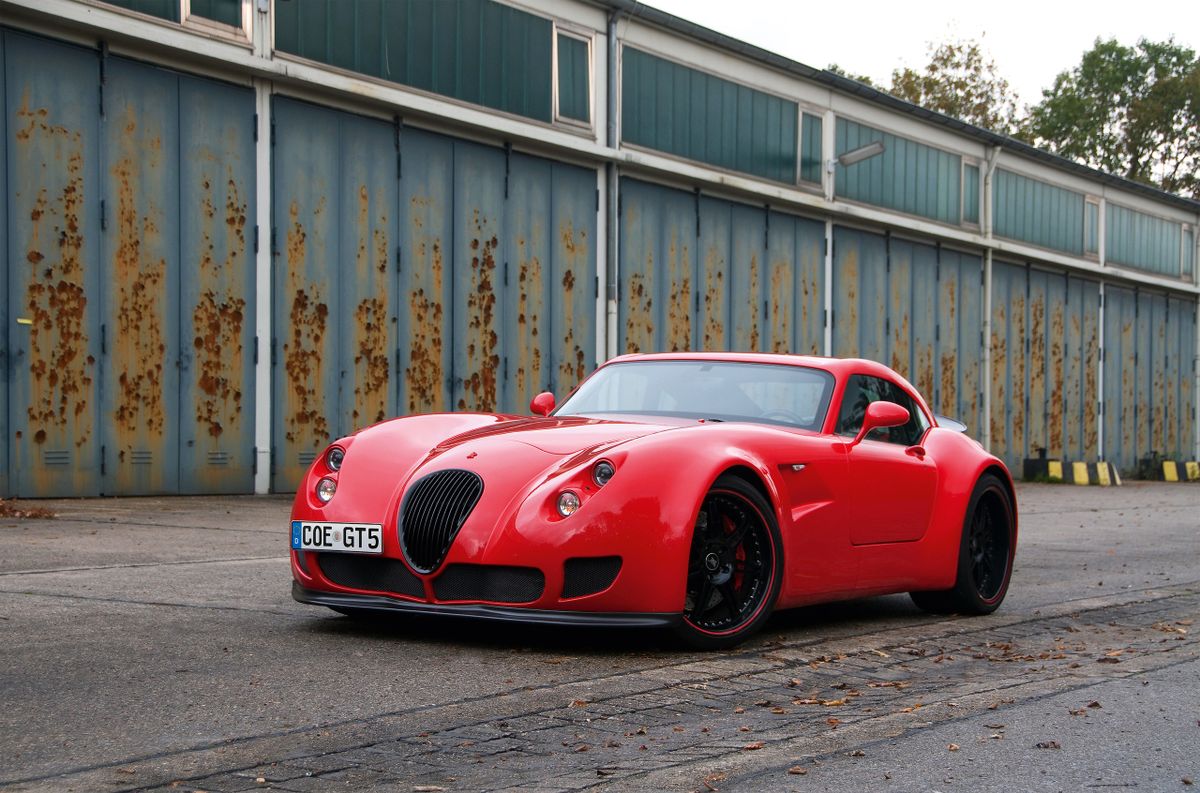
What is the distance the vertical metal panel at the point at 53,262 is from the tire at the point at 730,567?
9.75 m

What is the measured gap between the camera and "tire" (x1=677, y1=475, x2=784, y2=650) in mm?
5980

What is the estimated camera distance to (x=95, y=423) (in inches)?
577

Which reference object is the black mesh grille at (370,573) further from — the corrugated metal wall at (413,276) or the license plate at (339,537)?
the corrugated metal wall at (413,276)

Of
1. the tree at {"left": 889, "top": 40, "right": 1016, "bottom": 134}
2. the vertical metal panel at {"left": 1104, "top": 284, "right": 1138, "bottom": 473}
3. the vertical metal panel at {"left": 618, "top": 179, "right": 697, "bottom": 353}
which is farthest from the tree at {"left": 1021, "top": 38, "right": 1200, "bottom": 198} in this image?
the vertical metal panel at {"left": 618, "top": 179, "right": 697, "bottom": 353}

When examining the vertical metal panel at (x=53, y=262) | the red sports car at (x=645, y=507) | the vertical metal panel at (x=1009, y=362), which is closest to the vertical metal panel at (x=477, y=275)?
the vertical metal panel at (x=53, y=262)

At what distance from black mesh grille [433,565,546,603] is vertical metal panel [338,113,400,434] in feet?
38.0

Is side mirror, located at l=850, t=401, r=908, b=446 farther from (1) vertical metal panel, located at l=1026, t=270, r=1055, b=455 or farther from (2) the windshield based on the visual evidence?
(1) vertical metal panel, located at l=1026, t=270, r=1055, b=455

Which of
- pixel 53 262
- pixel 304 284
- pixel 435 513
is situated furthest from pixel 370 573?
pixel 304 284

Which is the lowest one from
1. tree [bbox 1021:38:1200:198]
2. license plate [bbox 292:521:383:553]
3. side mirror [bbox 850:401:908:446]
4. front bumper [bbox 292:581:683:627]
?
front bumper [bbox 292:581:683:627]

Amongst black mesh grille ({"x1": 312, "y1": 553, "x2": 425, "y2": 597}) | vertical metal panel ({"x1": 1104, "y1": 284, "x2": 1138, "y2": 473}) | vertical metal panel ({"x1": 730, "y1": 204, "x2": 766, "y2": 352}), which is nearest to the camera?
black mesh grille ({"x1": 312, "y1": 553, "x2": 425, "y2": 597})

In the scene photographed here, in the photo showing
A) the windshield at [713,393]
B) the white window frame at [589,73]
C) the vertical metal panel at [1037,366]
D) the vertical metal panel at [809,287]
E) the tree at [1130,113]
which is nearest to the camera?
the windshield at [713,393]

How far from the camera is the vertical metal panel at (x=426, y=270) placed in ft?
59.6

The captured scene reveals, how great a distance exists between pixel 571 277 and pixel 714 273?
360 centimetres

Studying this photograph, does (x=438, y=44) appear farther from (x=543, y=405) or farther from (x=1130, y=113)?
(x=1130, y=113)
